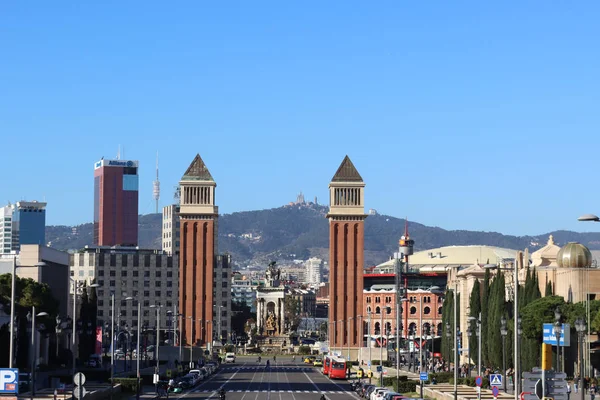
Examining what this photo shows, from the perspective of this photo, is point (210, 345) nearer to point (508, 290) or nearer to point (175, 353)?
point (175, 353)

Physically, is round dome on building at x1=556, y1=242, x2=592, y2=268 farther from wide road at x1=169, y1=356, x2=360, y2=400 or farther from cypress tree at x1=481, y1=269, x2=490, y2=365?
wide road at x1=169, y1=356, x2=360, y2=400

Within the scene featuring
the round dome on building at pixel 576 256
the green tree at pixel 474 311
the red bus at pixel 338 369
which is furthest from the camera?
the green tree at pixel 474 311

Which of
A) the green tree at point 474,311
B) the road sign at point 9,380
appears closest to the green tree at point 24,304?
the green tree at point 474,311

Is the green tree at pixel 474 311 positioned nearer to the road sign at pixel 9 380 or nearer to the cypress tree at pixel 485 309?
the cypress tree at pixel 485 309

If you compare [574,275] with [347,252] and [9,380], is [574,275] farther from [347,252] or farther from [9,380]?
[347,252]

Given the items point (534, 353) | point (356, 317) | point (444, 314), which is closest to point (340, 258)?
point (356, 317)

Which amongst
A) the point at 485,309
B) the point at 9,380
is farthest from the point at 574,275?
the point at 9,380

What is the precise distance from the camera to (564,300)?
11238 cm

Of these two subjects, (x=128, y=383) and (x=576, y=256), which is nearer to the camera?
(x=128, y=383)

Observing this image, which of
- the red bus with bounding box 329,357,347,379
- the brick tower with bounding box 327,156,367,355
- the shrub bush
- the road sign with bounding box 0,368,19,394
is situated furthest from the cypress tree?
the road sign with bounding box 0,368,19,394

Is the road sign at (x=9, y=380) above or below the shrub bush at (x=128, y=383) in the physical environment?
above

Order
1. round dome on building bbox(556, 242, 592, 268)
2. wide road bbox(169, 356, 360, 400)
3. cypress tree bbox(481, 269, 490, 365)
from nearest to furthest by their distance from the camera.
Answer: wide road bbox(169, 356, 360, 400) → round dome on building bbox(556, 242, 592, 268) → cypress tree bbox(481, 269, 490, 365)

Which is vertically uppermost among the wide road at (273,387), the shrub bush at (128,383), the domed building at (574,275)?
→ the domed building at (574,275)

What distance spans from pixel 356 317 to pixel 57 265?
58718 millimetres
